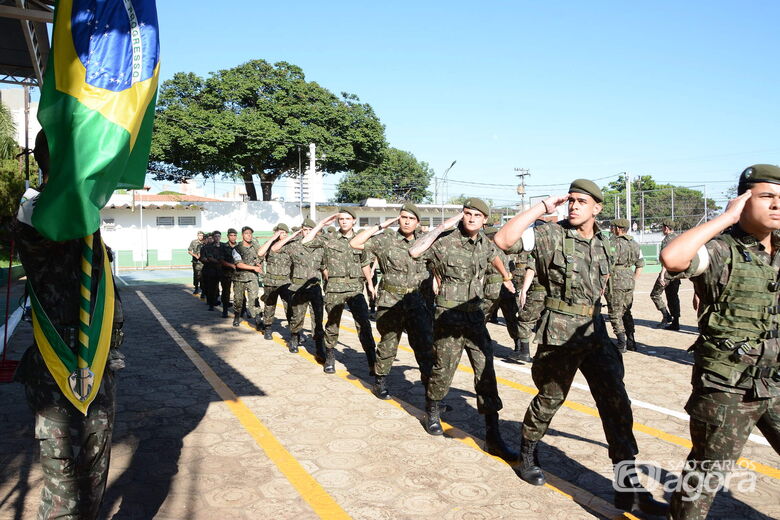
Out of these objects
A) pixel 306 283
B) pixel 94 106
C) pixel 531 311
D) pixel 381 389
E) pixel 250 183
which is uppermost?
pixel 250 183

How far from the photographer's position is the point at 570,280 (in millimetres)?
3918

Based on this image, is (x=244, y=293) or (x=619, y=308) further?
(x=244, y=293)

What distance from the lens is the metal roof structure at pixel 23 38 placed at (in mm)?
7551

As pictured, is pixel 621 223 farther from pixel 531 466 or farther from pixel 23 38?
pixel 23 38

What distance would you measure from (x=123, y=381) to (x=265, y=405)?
2193mm

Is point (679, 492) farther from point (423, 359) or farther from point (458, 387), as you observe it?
point (458, 387)

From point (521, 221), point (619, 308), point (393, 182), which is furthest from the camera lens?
point (393, 182)

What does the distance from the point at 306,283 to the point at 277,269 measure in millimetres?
1423

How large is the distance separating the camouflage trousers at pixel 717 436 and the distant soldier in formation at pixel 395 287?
132 inches

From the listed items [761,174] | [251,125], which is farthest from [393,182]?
[761,174]

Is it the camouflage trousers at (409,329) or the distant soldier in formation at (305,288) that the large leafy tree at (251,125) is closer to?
the distant soldier in formation at (305,288)

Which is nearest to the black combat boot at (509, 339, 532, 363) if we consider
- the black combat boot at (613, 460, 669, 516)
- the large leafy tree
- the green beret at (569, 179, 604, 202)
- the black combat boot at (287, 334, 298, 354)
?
the black combat boot at (287, 334, 298, 354)

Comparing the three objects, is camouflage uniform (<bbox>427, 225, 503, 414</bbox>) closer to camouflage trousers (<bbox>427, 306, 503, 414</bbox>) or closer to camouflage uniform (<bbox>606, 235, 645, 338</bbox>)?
camouflage trousers (<bbox>427, 306, 503, 414</bbox>)

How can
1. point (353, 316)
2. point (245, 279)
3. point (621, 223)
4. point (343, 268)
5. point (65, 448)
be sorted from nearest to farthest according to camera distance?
point (65, 448)
point (353, 316)
point (343, 268)
point (621, 223)
point (245, 279)
